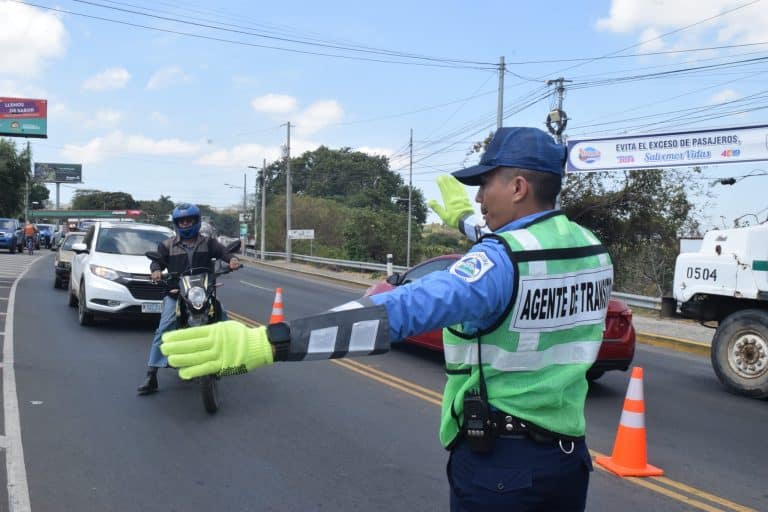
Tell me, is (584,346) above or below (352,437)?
above

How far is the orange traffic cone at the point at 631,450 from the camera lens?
16.6 ft

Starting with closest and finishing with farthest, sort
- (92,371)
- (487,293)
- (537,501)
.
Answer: (487,293), (537,501), (92,371)

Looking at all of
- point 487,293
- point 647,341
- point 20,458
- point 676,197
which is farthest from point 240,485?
point 676,197

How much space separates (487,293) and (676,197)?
2563 centimetres

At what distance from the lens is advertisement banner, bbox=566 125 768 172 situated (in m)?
13.4

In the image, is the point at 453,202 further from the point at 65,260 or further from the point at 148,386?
the point at 65,260

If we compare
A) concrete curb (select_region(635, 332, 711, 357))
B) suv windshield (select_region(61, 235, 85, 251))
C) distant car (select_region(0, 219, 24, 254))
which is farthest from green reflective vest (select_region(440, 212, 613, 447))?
distant car (select_region(0, 219, 24, 254))

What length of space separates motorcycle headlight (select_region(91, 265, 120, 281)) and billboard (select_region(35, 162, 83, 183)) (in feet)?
332

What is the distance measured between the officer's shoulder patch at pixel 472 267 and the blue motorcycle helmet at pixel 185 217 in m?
5.57

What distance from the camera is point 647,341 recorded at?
1265cm

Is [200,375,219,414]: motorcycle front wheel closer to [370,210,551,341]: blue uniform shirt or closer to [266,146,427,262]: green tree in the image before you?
[370,210,551,341]: blue uniform shirt

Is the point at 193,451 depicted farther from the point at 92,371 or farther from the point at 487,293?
the point at 487,293

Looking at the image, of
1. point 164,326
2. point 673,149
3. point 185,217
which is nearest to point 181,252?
point 185,217

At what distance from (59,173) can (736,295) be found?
110m
